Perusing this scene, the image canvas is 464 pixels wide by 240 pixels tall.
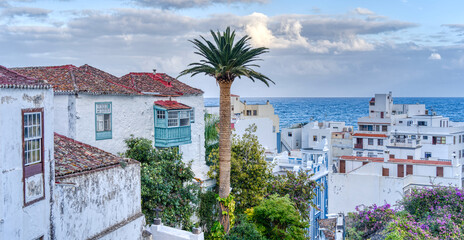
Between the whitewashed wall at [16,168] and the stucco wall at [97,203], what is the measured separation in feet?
3.44

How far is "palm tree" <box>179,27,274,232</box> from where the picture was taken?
22875 millimetres

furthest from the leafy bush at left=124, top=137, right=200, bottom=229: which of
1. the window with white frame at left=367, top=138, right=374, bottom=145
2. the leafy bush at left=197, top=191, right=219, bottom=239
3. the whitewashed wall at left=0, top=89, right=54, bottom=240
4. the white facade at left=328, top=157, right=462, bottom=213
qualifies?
the window with white frame at left=367, top=138, right=374, bottom=145

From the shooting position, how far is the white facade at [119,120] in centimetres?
2195

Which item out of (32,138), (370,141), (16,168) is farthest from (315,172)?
(370,141)

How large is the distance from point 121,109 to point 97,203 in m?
9.15

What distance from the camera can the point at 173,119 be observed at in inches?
1041

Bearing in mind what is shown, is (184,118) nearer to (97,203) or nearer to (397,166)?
(97,203)

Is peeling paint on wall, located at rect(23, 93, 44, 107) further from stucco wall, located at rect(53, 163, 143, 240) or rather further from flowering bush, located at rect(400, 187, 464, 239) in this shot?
flowering bush, located at rect(400, 187, 464, 239)

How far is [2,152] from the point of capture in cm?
1145

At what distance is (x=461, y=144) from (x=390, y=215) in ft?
131

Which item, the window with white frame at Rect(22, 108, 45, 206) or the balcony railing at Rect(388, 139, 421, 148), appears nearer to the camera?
the window with white frame at Rect(22, 108, 45, 206)

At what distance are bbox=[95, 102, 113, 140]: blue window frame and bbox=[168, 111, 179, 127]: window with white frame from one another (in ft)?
11.5

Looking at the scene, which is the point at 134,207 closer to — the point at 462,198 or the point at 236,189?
the point at 236,189

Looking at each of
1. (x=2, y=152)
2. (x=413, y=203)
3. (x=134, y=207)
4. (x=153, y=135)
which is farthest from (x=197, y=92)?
(x=2, y=152)
